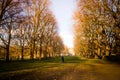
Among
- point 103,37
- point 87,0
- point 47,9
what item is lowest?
point 103,37

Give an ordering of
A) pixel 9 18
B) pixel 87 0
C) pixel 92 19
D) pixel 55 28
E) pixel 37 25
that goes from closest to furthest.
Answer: pixel 9 18 → pixel 87 0 → pixel 92 19 → pixel 37 25 → pixel 55 28

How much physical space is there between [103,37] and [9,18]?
63.0ft

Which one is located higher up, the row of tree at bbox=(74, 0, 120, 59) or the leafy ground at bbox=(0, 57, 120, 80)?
the row of tree at bbox=(74, 0, 120, 59)

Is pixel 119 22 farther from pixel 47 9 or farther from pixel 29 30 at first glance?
pixel 29 30

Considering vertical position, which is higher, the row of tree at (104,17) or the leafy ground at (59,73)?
the row of tree at (104,17)

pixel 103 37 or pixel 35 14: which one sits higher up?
pixel 35 14

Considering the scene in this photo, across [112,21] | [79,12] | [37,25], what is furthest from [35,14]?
[112,21]

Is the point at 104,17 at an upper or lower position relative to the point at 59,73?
upper

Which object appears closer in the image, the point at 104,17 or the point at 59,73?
the point at 59,73

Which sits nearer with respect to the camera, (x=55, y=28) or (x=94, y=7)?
(x=94, y=7)

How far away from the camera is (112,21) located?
32438mm

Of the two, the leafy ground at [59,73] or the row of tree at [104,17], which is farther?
the row of tree at [104,17]

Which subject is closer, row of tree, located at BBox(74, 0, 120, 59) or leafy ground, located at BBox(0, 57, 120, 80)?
leafy ground, located at BBox(0, 57, 120, 80)

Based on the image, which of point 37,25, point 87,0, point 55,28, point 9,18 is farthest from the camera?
point 55,28
